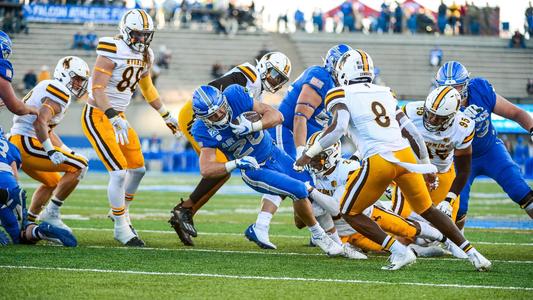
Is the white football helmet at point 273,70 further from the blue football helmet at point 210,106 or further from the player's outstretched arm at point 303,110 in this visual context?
the blue football helmet at point 210,106

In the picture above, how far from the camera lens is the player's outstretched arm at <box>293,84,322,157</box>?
862 centimetres

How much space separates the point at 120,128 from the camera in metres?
8.48

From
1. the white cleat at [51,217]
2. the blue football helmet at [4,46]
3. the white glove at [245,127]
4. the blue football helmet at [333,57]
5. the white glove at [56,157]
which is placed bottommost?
the white cleat at [51,217]

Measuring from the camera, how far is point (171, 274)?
249 inches

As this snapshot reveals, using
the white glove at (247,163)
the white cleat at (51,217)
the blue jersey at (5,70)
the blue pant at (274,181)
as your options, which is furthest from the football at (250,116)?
the white cleat at (51,217)

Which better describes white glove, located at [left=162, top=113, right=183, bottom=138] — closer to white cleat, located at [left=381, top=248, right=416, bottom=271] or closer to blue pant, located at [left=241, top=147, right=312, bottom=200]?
blue pant, located at [left=241, top=147, right=312, bottom=200]

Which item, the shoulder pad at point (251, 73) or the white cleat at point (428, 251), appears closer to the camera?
the white cleat at point (428, 251)

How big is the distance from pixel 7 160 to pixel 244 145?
2023 millimetres

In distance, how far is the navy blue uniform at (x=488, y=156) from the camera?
8516mm

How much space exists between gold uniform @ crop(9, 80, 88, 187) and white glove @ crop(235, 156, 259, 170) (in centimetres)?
197

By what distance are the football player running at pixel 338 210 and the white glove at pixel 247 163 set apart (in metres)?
0.73

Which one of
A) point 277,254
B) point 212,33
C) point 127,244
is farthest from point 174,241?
point 212,33

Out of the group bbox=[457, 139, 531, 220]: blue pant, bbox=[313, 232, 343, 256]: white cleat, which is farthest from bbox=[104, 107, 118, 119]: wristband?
bbox=[457, 139, 531, 220]: blue pant

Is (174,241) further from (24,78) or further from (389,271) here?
(24,78)
